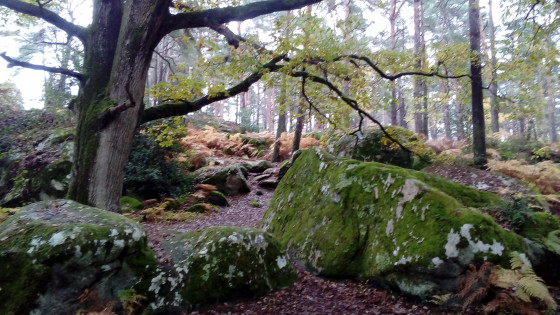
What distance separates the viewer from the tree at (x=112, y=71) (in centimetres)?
542

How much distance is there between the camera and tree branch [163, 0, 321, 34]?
213 inches

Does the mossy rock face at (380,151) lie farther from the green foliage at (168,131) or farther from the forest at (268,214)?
the green foliage at (168,131)

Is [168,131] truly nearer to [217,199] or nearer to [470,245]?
[217,199]

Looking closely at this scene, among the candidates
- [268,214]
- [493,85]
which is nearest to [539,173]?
[268,214]

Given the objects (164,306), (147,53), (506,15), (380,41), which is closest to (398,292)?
(164,306)

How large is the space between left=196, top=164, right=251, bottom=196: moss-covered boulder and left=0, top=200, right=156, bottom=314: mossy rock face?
7.69 metres

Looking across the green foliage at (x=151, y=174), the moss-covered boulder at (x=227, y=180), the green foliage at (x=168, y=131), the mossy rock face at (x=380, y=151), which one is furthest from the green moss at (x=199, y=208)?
the mossy rock face at (x=380, y=151)

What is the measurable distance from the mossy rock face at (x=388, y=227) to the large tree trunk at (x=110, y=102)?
3.32 m

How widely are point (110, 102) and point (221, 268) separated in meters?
3.47

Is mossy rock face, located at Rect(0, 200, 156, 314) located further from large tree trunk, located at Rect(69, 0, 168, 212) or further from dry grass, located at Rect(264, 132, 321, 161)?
dry grass, located at Rect(264, 132, 321, 161)

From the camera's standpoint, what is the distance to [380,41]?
90.7 ft

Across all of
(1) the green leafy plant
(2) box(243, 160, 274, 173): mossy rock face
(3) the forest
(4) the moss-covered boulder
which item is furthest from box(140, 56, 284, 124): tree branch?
(2) box(243, 160, 274, 173): mossy rock face

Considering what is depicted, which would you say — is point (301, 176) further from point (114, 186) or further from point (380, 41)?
point (380, 41)

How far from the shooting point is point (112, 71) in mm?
5645
